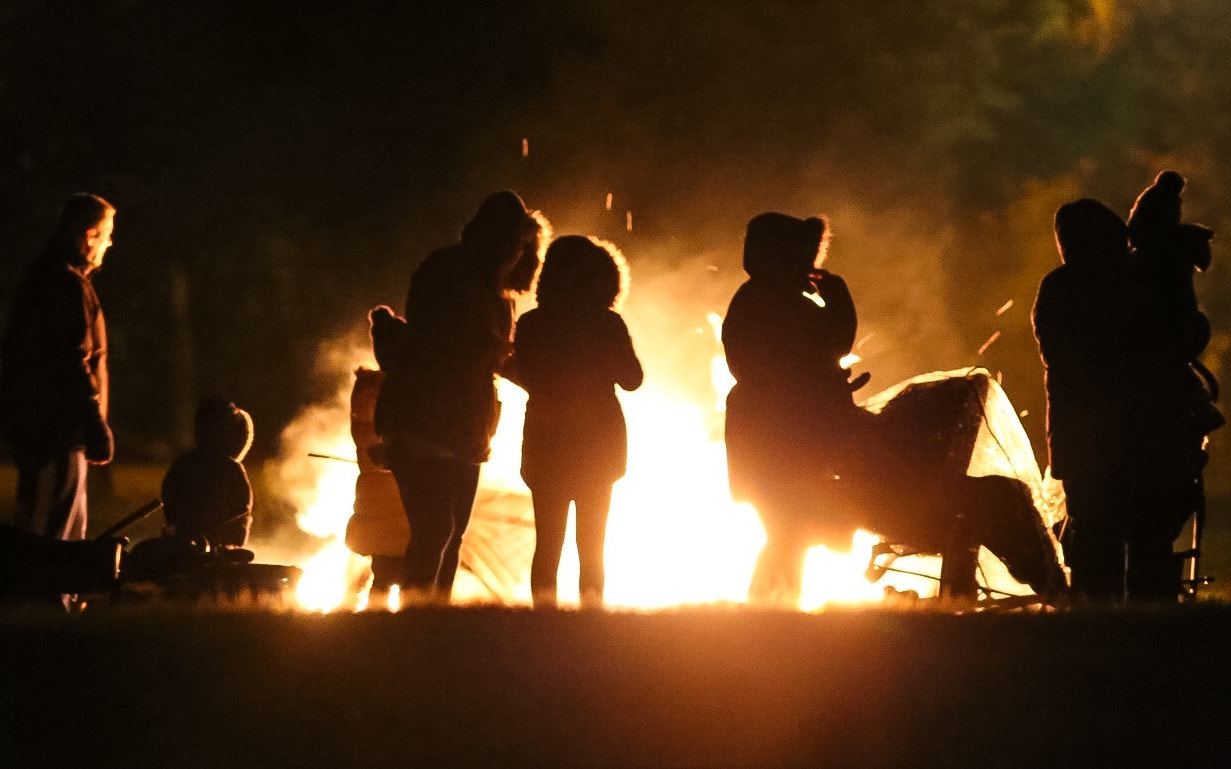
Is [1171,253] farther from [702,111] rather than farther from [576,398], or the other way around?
[702,111]

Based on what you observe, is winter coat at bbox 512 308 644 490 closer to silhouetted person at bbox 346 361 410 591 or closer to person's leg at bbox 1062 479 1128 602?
silhouetted person at bbox 346 361 410 591

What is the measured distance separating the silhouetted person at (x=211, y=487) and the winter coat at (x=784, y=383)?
3141 millimetres

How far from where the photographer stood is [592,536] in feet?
24.3

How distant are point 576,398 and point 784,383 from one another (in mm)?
944

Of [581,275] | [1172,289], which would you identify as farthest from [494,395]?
[1172,289]

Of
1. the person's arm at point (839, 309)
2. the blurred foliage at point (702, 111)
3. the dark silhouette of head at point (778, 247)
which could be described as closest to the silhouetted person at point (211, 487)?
the dark silhouette of head at point (778, 247)

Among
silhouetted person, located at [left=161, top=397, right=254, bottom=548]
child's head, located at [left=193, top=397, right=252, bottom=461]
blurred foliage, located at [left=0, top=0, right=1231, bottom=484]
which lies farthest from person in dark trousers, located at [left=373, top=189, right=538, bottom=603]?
blurred foliage, located at [left=0, top=0, right=1231, bottom=484]

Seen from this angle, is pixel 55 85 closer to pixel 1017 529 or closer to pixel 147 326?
pixel 147 326

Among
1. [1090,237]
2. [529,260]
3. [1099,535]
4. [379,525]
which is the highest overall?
[1090,237]

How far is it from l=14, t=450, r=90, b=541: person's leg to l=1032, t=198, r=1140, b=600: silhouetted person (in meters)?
4.66

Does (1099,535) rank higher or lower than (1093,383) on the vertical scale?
lower

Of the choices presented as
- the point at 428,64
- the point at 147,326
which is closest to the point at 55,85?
the point at 428,64

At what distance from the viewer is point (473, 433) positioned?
291 inches

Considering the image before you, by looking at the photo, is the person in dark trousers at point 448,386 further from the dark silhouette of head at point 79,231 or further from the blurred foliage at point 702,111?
the blurred foliage at point 702,111
